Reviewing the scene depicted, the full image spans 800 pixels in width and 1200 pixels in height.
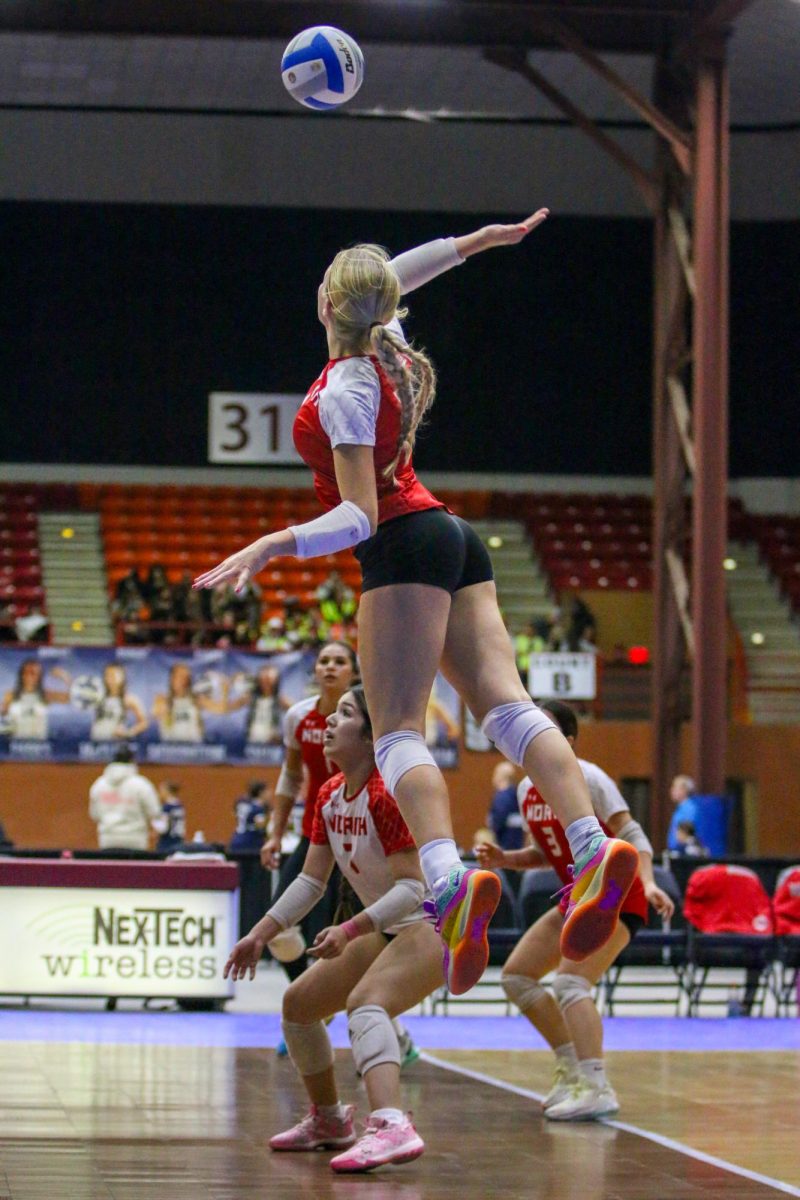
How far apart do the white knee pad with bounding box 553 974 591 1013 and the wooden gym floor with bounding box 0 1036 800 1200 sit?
447 millimetres

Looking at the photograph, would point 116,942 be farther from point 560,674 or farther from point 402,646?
point 560,674

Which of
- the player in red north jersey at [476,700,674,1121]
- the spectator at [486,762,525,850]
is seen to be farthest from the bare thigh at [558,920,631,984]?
the spectator at [486,762,525,850]

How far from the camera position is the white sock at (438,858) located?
446 cm

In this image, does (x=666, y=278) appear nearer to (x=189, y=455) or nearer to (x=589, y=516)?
(x=589, y=516)

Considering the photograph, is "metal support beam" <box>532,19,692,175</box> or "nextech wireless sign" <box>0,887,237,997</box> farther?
"metal support beam" <box>532,19,692,175</box>

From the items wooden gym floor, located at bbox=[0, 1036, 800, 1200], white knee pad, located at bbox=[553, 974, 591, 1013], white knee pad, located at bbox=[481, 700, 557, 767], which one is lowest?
wooden gym floor, located at bbox=[0, 1036, 800, 1200]

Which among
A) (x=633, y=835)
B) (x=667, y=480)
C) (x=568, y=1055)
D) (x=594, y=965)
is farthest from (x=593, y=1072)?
(x=667, y=480)

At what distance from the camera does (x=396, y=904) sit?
552 centimetres

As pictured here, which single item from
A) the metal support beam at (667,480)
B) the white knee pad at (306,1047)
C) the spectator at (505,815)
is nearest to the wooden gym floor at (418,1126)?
the white knee pad at (306,1047)

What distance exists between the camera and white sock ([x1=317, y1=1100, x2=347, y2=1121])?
5.88 m

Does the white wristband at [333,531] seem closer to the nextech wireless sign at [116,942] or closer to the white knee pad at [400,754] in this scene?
the white knee pad at [400,754]

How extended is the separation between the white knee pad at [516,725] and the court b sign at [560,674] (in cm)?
1568

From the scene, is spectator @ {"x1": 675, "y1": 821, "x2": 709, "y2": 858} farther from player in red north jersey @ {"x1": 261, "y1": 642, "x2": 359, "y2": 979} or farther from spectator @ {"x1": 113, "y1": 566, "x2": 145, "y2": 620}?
spectator @ {"x1": 113, "y1": 566, "x2": 145, "y2": 620}

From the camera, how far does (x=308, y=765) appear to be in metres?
8.55
